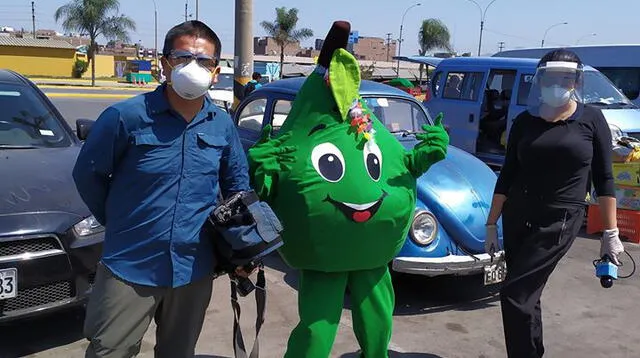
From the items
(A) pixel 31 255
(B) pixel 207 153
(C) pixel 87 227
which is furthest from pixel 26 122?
(B) pixel 207 153

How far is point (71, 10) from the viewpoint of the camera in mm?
31641

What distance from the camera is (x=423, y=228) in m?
4.32

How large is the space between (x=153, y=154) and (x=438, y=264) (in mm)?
2541

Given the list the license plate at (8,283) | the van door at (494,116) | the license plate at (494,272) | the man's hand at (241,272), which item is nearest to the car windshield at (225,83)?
the van door at (494,116)

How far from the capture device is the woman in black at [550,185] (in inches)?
120

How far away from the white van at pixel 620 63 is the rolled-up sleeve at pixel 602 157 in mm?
10671

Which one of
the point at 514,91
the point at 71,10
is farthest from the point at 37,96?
the point at 71,10

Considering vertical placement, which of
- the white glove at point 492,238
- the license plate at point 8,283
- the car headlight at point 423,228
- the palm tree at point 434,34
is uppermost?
the palm tree at point 434,34

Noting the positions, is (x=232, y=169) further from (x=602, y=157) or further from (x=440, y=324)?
(x=440, y=324)

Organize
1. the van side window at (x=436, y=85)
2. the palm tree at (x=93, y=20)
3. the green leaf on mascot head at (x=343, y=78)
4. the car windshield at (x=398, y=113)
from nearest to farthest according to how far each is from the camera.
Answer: the green leaf on mascot head at (x=343, y=78)
the car windshield at (x=398, y=113)
the van side window at (x=436, y=85)
the palm tree at (x=93, y=20)

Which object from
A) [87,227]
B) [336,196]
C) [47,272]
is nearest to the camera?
[336,196]

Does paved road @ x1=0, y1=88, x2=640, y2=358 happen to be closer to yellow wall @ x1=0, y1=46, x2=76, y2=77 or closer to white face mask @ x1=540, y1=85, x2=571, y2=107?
white face mask @ x1=540, y1=85, x2=571, y2=107

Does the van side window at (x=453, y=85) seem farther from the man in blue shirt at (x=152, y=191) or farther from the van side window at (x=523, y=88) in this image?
the man in blue shirt at (x=152, y=191)

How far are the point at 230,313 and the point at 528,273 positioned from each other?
2276 mm
